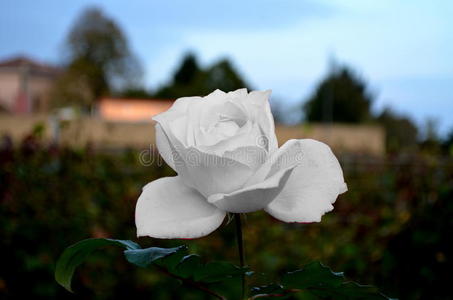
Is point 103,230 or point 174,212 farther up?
point 174,212

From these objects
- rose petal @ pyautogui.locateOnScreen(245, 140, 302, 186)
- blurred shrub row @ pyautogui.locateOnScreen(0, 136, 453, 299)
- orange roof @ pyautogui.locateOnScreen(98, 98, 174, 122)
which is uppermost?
rose petal @ pyautogui.locateOnScreen(245, 140, 302, 186)

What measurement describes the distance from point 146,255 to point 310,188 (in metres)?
0.18

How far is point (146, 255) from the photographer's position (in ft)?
1.78

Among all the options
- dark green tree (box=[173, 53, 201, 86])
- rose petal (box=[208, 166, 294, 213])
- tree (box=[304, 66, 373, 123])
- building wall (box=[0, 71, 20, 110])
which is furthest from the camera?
dark green tree (box=[173, 53, 201, 86])

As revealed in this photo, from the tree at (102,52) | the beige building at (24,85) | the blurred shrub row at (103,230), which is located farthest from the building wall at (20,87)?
the blurred shrub row at (103,230)

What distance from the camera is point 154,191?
1.85 feet

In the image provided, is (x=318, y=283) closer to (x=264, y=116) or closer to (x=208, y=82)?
(x=264, y=116)

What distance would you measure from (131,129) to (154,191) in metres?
18.8

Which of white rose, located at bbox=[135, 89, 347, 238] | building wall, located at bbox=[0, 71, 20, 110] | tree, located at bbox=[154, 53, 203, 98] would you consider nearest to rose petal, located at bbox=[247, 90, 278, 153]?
white rose, located at bbox=[135, 89, 347, 238]

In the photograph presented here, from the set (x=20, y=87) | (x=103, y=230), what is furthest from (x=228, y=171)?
(x=20, y=87)

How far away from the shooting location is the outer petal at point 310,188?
0.54 m

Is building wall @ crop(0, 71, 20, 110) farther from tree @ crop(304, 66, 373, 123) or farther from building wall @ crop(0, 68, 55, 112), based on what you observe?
tree @ crop(304, 66, 373, 123)

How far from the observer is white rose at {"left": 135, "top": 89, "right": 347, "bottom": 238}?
519 mm

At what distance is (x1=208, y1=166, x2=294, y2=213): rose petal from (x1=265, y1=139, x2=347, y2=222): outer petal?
0.03 m
